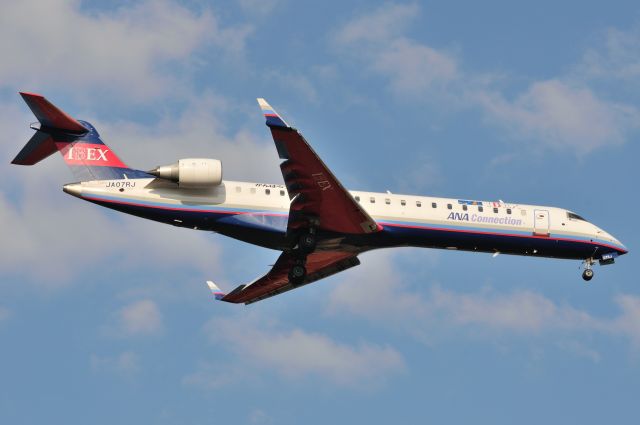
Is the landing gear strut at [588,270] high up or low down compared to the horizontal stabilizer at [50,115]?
down

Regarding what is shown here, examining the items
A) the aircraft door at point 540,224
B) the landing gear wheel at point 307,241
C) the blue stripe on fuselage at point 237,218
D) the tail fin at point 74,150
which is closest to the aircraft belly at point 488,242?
the blue stripe on fuselage at point 237,218


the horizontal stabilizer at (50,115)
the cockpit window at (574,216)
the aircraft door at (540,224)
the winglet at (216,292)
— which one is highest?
the horizontal stabilizer at (50,115)

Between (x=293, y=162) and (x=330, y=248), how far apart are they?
5.66 meters

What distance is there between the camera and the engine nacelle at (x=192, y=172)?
120ft

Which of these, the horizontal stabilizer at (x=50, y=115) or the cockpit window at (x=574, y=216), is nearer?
the horizontal stabilizer at (x=50, y=115)

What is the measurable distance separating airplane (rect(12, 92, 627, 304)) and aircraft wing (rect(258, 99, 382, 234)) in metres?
0.03

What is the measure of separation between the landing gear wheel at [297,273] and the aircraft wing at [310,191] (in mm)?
2187

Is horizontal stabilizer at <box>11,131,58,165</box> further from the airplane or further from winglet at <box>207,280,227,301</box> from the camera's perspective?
winglet at <box>207,280,227,301</box>

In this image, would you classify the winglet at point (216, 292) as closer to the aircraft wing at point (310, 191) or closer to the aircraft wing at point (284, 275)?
the aircraft wing at point (284, 275)

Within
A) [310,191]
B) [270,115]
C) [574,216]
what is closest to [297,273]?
[310,191]

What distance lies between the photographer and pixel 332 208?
37.6 meters

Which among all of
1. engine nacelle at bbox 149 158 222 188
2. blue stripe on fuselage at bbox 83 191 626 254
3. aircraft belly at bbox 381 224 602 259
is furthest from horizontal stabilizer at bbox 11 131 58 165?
aircraft belly at bbox 381 224 602 259

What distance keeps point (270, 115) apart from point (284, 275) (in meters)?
10.8

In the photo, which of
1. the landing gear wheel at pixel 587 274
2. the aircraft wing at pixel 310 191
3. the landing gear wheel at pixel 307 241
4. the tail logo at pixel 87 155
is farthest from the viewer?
the landing gear wheel at pixel 587 274
